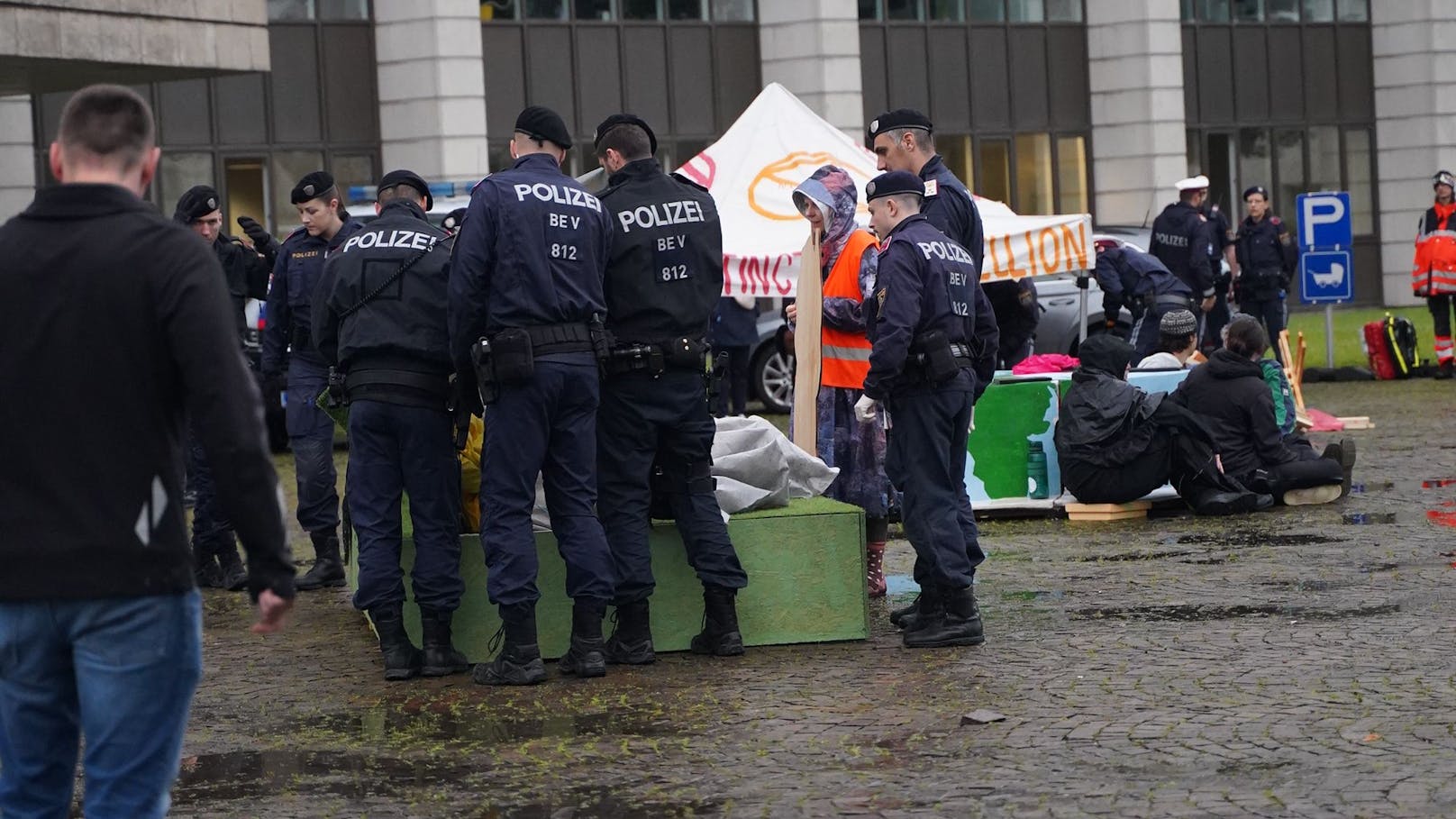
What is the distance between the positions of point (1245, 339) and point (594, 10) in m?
20.2

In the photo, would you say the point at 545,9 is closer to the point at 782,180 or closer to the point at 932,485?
the point at 782,180

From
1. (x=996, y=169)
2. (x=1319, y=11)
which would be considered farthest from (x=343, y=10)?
(x=1319, y=11)

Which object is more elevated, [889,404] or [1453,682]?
[889,404]

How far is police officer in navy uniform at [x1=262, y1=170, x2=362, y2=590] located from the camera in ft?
32.9

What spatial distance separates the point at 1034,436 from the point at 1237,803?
6.81 m

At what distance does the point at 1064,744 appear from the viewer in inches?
243

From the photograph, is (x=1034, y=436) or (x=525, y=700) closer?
(x=525, y=700)

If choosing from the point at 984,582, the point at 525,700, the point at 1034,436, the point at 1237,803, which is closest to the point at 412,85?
the point at 1034,436

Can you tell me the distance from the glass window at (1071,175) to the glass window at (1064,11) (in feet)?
6.48

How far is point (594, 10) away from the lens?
99.9ft

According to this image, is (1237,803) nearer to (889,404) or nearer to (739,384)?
(889,404)

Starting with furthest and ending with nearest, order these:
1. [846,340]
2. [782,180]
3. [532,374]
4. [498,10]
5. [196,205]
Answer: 1. [498,10]
2. [782,180]
3. [196,205]
4. [846,340]
5. [532,374]

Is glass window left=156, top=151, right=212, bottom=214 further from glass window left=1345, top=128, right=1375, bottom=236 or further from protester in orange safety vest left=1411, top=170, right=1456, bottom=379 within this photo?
glass window left=1345, top=128, right=1375, bottom=236

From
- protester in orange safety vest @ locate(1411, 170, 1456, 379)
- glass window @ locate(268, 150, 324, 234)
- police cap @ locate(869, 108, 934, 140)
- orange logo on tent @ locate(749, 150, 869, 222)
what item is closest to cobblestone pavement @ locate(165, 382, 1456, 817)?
police cap @ locate(869, 108, 934, 140)
